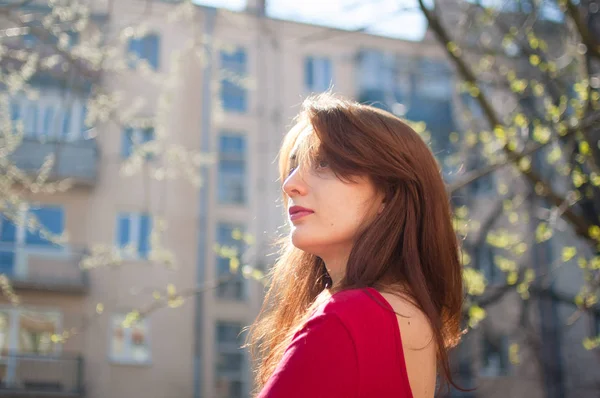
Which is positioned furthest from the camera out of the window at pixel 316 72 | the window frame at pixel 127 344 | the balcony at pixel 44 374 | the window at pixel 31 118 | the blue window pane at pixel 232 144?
the window at pixel 316 72

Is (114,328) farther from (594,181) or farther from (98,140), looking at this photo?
(594,181)

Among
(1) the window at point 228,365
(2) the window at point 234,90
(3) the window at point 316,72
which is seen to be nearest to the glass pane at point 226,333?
(1) the window at point 228,365

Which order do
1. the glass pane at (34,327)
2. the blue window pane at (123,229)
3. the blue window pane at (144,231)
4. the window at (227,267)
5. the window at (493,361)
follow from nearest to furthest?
the glass pane at (34,327) → the blue window pane at (123,229) → the blue window pane at (144,231) → the window at (227,267) → the window at (493,361)

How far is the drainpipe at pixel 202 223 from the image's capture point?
19.4 meters

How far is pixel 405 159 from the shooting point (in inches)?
74.8

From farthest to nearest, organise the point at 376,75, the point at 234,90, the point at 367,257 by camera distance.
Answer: the point at 376,75, the point at 234,90, the point at 367,257

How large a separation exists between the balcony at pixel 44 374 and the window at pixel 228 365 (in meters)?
3.32

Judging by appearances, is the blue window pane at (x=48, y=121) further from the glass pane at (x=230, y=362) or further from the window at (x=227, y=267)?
the glass pane at (x=230, y=362)

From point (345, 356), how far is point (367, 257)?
0.34m

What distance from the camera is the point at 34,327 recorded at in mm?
18344

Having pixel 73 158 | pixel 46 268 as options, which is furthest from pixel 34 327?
pixel 73 158

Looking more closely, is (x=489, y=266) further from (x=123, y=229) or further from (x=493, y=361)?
(x=123, y=229)

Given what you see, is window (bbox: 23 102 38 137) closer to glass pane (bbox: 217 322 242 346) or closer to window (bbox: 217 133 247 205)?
window (bbox: 217 133 247 205)

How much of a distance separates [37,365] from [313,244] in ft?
58.0
